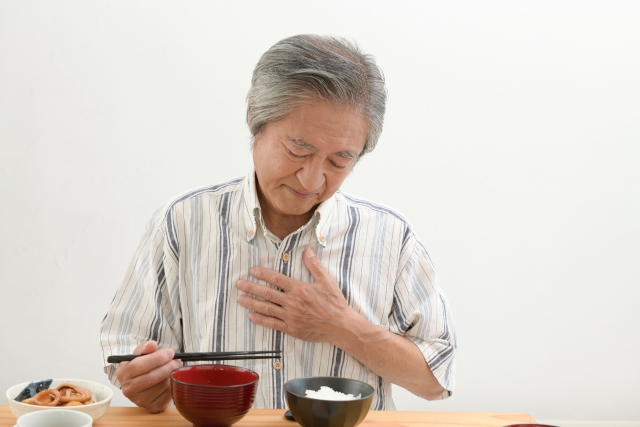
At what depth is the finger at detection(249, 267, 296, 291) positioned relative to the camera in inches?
61.8

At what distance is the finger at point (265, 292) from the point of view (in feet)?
5.16

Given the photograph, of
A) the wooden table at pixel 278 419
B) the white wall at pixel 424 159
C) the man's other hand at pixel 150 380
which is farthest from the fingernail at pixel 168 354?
the white wall at pixel 424 159

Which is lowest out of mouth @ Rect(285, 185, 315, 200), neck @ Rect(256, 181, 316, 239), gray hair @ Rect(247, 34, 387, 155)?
neck @ Rect(256, 181, 316, 239)

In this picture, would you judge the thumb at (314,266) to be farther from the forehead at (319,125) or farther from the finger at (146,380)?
the finger at (146,380)

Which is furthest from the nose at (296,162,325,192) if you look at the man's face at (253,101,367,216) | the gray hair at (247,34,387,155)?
the gray hair at (247,34,387,155)

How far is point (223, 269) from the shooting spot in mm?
1646

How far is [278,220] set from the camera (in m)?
1.69

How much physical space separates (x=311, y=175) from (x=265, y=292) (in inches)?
12.3

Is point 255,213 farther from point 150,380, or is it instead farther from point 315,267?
point 150,380

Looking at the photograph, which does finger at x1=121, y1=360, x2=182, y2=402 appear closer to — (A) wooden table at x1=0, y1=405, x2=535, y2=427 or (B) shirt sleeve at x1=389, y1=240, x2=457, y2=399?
(A) wooden table at x1=0, y1=405, x2=535, y2=427

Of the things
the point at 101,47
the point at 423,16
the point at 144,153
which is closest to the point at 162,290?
the point at 144,153

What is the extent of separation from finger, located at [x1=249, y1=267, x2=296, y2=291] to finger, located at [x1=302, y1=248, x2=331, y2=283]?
2.5 inches

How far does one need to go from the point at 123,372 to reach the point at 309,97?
0.69 m

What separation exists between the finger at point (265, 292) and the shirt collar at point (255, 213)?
0.12m
